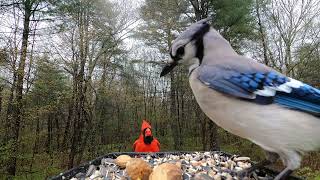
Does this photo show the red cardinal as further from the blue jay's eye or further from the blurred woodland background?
the blurred woodland background

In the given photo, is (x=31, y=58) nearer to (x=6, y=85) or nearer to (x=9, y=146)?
(x=6, y=85)

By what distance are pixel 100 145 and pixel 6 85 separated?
630cm

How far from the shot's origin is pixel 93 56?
13266 mm

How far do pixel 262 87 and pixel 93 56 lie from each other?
12.5 metres

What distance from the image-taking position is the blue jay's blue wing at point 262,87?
1.20 metres

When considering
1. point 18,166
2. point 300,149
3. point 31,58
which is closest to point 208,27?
point 300,149

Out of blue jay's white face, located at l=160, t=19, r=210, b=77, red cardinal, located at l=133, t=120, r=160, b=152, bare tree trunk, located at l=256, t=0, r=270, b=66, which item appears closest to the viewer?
blue jay's white face, located at l=160, t=19, r=210, b=77

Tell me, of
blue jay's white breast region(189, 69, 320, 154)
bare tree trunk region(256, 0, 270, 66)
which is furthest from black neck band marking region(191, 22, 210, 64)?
bare tree trunk region(256, 0, 270, 66)

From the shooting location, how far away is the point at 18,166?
46.1 ft

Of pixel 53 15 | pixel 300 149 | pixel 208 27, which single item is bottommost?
pixel 300 149

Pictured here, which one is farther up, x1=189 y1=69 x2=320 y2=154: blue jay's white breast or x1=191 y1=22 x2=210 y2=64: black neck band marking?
x1=191 y1=22 x2=210 y2=64: black neck band marking

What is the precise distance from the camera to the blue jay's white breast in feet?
3.83

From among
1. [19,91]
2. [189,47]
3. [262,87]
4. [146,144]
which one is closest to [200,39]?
[189,47]

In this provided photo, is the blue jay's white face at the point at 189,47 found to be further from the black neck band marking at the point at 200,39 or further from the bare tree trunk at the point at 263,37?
the bare tree trunk at the point at 263,37
